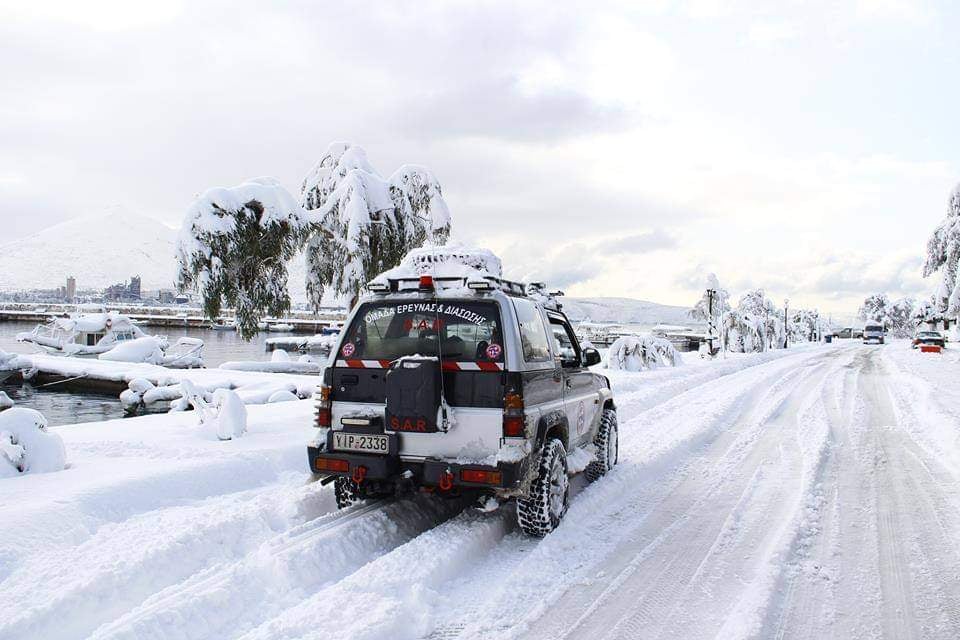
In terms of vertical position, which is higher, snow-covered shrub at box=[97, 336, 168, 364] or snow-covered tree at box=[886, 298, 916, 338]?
snow-covered tree at box=[886, 298, 916, 338]

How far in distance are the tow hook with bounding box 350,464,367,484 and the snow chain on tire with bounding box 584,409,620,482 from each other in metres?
3.19

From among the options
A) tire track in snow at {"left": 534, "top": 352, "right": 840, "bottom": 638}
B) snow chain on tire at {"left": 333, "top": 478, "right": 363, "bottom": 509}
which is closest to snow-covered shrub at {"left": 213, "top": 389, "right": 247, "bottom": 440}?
snow chain on tire at {"left": 333, "top": 478, "right": 363, "bottom": 509}

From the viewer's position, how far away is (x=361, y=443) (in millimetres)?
5332

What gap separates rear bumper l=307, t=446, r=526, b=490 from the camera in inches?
195

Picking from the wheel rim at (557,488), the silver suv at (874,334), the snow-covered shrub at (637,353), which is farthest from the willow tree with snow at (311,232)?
the silver suv at (874,334)

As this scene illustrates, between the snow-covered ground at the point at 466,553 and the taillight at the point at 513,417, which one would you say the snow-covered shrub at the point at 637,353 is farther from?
the taillight at the point at 513,417

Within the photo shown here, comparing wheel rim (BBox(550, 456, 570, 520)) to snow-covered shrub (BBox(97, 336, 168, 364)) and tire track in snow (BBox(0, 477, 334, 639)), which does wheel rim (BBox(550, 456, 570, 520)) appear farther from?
snow-covered shrub (BBox(97, 336, 168, 364))

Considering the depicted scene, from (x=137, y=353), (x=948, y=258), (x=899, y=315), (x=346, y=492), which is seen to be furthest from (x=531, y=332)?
(x=899, y=315)

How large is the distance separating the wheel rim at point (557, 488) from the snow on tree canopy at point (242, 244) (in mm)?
8621

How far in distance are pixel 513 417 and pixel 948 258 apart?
37.5 metres

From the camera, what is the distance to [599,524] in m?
5.88

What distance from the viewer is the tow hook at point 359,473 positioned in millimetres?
5227

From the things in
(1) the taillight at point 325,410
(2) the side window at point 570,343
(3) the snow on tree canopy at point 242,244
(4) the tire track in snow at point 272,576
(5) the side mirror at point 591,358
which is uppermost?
(3) the snow on tree canopy at point 242,244

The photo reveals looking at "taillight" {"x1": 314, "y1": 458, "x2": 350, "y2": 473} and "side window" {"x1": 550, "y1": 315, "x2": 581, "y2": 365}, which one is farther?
"side window" {"x1": 550, "y1": 315, "x2": 581, "y2": 365}
